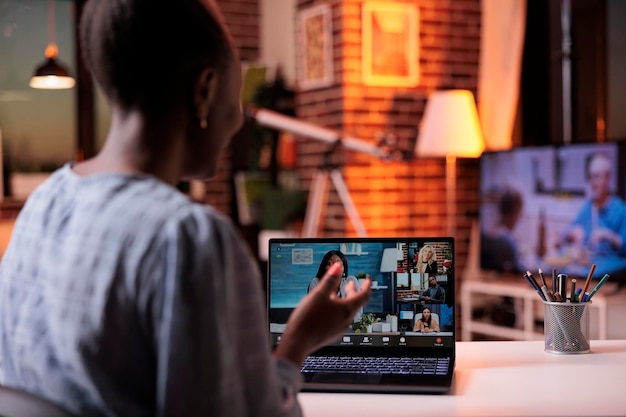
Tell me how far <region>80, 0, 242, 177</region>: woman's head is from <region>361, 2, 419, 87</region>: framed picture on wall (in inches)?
148

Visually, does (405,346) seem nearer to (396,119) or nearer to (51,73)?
(396,119)

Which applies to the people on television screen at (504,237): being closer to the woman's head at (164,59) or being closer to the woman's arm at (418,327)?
the woman's arm at (418,327)

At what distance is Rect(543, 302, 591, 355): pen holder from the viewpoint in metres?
1.83

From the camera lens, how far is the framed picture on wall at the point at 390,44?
4746 millimetres

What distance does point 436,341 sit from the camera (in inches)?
69.0

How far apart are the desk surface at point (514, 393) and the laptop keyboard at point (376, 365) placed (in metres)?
0.05

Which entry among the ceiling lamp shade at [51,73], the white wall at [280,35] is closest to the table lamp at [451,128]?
the white wall at [280,35]

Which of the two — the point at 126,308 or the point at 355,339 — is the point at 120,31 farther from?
the point at 355,339

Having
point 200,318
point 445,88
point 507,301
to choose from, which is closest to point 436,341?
point 200,318

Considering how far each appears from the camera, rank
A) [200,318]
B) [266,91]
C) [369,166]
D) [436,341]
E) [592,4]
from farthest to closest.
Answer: [266,91] < [369,166] < [592,4] < [436,341] < [200,318]

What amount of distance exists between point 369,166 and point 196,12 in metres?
3.82

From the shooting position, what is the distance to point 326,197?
488 centimetres

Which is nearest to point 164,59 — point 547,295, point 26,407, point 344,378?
point 26,407

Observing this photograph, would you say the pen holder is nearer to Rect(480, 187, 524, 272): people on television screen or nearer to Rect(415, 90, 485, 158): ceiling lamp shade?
Rect(480, 187, 524, 272): people on television screen
